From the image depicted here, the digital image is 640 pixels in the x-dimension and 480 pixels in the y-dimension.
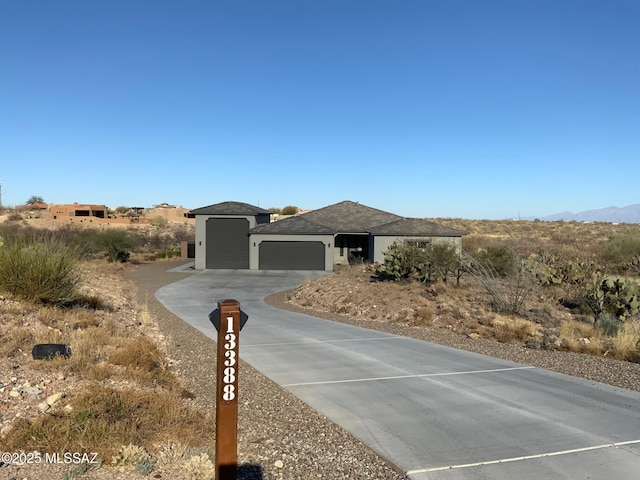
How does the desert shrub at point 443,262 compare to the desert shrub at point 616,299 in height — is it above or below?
above

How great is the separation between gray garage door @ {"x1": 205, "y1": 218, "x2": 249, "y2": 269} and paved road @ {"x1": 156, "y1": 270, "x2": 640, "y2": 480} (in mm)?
25579

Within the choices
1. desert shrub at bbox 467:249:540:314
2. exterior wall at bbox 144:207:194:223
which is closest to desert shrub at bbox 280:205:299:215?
exterior wall at bbox 144:207:194:223

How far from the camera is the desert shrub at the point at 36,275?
42.3ft

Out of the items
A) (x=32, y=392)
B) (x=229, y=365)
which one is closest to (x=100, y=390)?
(x=32, y=392)

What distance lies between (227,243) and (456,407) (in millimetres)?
32351

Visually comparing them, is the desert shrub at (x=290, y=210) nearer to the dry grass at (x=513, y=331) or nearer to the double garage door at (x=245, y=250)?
the double garage door at (x=245, y=250)

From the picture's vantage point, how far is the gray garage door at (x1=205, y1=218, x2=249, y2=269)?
3819 cm

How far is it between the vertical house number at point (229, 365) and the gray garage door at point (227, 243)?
3416cm

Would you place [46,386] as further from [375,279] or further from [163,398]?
[375,279]

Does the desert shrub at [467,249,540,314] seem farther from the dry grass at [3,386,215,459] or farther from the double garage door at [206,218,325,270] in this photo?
the double garage door at [206,218,325,270]

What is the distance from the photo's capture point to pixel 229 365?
14.6ft

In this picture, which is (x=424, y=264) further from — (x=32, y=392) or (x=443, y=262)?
(x=32, y=392)

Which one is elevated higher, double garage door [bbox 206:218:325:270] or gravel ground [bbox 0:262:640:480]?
double garage door [bbox 206:218:325:270]

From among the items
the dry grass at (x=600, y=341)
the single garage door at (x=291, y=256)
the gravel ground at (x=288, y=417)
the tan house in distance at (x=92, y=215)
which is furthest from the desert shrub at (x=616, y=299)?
the tan house in distance at (x=92, y=215)
